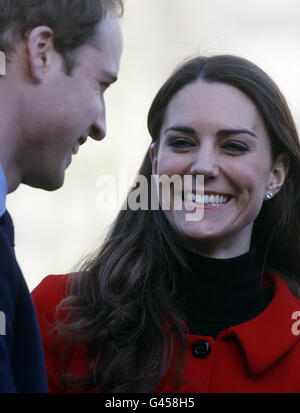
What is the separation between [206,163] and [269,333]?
0.56m

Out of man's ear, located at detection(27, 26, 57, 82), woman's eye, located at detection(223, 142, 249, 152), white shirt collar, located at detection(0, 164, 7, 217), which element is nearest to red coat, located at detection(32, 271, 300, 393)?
woman's eye, located at detection(223, 142, 249, 152)

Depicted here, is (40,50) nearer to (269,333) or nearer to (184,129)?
(184,129)

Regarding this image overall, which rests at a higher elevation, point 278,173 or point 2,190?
point 278,173

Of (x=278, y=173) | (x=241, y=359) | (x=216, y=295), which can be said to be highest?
(x=278, y=173)

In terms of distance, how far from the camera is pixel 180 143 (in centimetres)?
278

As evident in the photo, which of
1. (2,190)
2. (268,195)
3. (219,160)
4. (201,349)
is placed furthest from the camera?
(268,195)

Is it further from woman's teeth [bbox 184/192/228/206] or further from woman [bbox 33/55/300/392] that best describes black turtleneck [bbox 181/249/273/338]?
woman's teeth [bbox 184/192/228/206]

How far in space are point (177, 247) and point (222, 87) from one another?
1.75ft

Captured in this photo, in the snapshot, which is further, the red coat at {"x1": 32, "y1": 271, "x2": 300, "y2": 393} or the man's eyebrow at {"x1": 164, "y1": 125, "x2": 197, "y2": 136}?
the man's eyebrow at {"x1": 164, "y1": 125, "x2": 197, "y2": 136}

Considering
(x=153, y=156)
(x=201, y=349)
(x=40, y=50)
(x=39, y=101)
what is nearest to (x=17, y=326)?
(x=39, y=101)

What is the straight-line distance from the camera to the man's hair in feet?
5.96

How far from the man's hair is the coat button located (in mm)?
1091

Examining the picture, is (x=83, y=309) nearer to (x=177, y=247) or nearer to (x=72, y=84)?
Answer: (x=177, y=247)

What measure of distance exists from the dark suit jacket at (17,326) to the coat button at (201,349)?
3.03ft
